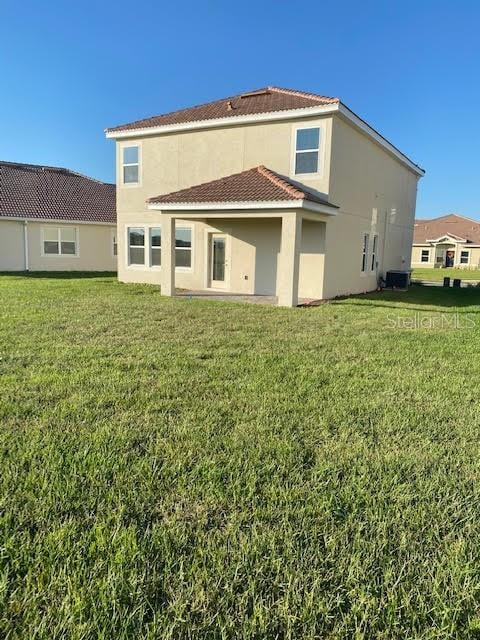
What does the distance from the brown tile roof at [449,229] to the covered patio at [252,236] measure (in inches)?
1732

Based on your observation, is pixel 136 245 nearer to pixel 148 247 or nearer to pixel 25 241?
pixel 148 247

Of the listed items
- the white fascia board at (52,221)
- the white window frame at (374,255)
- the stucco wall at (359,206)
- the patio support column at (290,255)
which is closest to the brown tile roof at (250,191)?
the patio support column at (290,255)

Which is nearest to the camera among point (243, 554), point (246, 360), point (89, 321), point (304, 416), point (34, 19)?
point (243, 554)

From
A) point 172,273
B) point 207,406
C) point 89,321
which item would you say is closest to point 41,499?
point 207,406

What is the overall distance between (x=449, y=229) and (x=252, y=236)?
157ft

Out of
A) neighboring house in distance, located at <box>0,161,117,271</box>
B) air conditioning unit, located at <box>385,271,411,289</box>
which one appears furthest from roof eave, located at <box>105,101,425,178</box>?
neighboring house in distance, located at <box>0,161,117,271</box>

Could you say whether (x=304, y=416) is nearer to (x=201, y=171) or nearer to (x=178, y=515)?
(x=178, y=515)

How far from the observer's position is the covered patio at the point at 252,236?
1343 cm

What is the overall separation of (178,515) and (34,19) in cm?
1821

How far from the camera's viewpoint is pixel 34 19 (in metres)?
15.5

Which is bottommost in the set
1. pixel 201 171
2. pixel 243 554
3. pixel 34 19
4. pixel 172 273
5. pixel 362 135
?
pixel 243 554

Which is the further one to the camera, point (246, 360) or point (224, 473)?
point (246, 360)

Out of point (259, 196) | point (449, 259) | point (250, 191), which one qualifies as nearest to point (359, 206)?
point (250, 191)

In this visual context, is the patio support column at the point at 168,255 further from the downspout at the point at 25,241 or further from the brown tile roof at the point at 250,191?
the downspout at the point at 25,241
